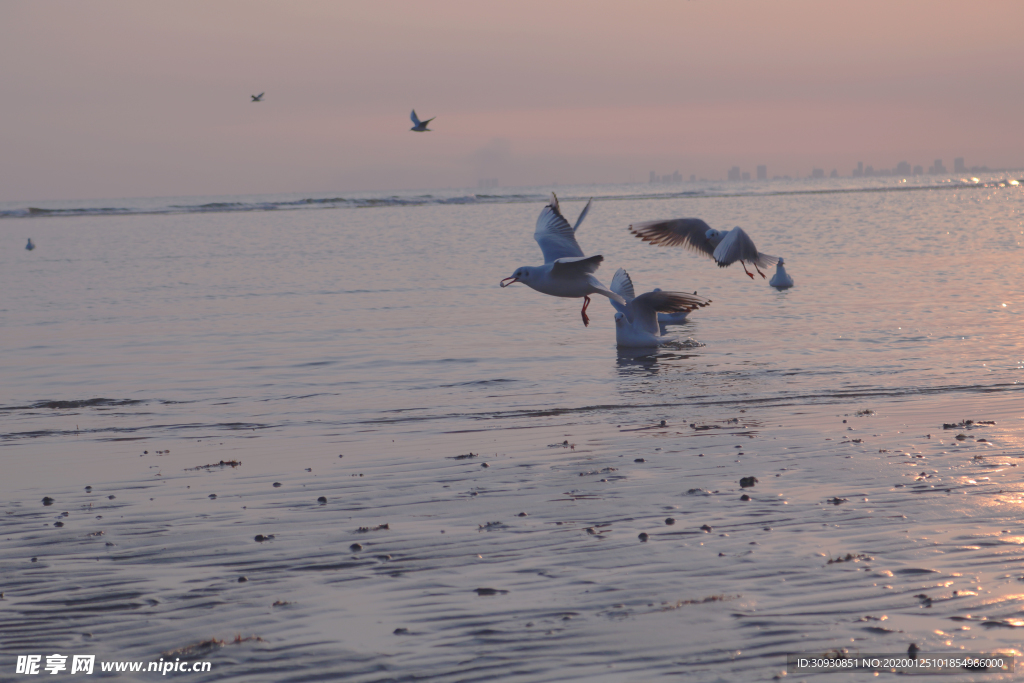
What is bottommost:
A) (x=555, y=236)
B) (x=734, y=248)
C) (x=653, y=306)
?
(x=653, y=306)

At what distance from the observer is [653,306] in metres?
17.7

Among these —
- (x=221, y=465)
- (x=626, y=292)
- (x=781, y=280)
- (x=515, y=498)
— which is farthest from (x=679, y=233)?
(x=515, y=498)

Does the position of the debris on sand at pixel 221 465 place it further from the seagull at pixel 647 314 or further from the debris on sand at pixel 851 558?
the seagull at pixel 647 314

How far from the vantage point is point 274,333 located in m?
20.4

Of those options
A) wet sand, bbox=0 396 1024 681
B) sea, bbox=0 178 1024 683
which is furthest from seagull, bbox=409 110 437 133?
wet sand, bbox=0 396 1024 681

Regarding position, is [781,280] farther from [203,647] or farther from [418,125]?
[203,647]

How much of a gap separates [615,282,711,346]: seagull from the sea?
0.41 m

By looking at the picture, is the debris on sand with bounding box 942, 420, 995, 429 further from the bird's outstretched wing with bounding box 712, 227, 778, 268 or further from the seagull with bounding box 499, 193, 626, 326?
the bird's outstretched wing with bounding box 712, 227, 778, 268

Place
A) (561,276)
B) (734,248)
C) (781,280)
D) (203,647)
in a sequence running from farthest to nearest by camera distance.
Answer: (781,280) < (734,248) < (561,276) < (203,647)

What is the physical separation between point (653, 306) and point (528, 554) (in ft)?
38.5

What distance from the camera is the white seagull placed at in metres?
16.8

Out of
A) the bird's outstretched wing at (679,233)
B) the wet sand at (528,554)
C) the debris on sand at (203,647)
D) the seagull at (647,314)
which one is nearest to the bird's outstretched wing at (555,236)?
the seagull at (647,314)

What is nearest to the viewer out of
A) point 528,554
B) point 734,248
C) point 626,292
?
point 528,554

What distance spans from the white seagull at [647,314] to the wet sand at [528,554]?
6.55m
